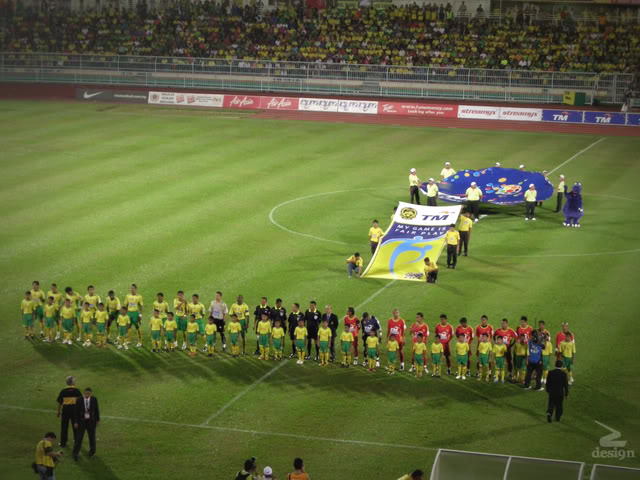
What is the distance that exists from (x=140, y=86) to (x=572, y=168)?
32618mm

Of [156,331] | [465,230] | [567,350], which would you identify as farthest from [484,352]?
[465,230]

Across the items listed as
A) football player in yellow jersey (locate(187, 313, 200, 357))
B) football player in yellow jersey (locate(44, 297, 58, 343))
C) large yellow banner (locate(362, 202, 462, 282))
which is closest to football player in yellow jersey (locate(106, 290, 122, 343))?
football player in yellow jersey (locate(44, 297, 58, 343))

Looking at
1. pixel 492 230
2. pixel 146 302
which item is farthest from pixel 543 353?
pixel 492 230

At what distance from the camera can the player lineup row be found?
20.5 metres

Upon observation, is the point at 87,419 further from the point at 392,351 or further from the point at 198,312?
the point at 392,351

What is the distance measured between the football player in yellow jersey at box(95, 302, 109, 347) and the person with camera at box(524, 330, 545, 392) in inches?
374

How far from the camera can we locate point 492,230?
105 ft

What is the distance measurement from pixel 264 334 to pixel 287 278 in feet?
17.7

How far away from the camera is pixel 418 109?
184 ft

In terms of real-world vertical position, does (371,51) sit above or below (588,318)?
above

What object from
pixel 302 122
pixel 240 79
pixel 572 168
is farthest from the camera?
pixel 240 79

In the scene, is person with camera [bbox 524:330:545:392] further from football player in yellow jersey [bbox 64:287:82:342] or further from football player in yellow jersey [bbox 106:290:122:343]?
football player in yellow jersey [bbox 64:287:82:342]

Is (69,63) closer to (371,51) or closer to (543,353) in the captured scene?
(371,51)

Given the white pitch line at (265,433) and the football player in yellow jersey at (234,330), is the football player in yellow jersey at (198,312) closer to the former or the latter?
the football player in yellow jersey at (234,330)
